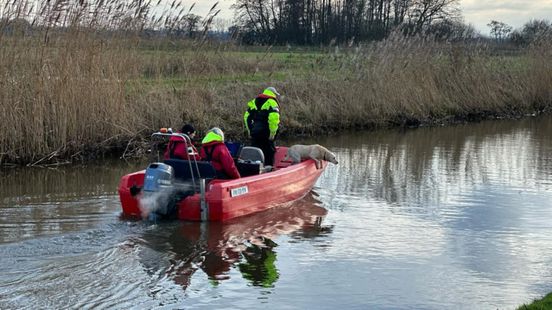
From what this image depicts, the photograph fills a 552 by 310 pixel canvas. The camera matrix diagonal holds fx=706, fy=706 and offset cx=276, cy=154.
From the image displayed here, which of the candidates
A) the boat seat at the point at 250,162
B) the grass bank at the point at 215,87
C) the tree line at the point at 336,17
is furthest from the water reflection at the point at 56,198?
the tree line at the point at 336,17

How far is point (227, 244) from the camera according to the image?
827cm

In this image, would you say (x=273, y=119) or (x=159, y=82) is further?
(x=159, y=82)

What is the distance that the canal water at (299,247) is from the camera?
6602 millimetres

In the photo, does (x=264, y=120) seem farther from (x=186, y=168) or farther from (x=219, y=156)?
(x=186, y=168)

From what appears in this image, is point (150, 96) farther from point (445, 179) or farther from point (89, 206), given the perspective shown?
point (445, 179)

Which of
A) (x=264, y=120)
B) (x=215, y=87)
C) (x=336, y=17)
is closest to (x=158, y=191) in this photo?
(x=264, y=120)

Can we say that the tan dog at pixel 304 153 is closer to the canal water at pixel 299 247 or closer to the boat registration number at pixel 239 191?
the canal water at pixel 299 247

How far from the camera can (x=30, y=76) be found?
39.9 feet

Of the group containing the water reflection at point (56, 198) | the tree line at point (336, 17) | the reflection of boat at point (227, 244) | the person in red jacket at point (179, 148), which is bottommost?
the reflection of boat at point (227, 244)

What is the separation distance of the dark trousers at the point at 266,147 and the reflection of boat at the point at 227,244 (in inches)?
66.9

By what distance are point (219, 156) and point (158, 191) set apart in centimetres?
102

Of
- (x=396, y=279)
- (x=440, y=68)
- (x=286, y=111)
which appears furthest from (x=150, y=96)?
(x=440, y=68)

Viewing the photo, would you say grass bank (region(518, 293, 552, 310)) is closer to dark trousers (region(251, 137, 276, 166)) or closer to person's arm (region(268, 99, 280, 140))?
person's arm (region(268, 99, 280, 140))

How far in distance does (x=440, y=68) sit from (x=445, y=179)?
30.2ft
